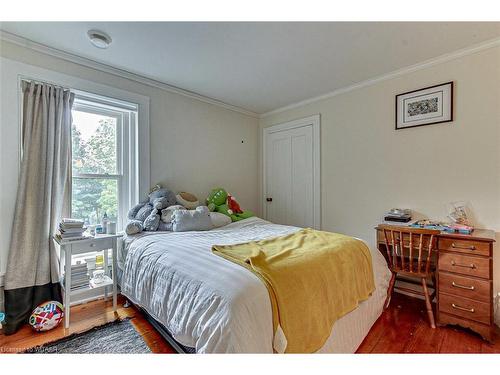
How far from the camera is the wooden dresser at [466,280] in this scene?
5.74 ft

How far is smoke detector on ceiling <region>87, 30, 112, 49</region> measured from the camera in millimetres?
1881

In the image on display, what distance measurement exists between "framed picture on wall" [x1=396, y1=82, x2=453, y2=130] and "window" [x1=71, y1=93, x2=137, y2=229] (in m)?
2.93

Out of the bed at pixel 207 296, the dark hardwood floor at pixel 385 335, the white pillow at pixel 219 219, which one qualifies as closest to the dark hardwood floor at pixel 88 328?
the dark hardwood floor at pixel 385 335

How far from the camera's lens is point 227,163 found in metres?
3.63

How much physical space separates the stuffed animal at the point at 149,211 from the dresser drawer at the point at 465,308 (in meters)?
2.60

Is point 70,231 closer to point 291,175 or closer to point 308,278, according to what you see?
point 308,278

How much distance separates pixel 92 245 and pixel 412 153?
3.20 metres

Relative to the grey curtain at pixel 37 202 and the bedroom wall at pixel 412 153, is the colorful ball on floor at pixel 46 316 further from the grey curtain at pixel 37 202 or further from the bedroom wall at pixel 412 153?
the bedroom wall at pixel 412 153

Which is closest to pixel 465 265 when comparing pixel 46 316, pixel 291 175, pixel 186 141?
pixel 291 175

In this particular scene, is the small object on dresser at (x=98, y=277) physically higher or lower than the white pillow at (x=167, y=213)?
lower
